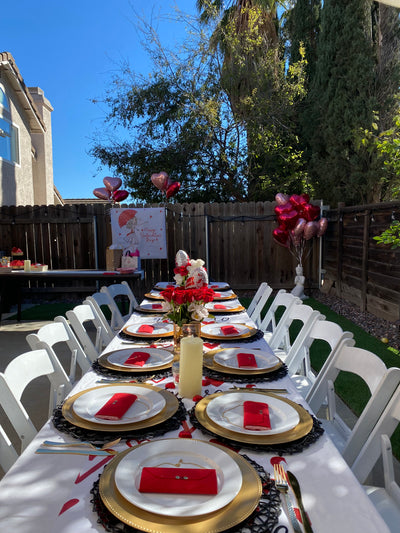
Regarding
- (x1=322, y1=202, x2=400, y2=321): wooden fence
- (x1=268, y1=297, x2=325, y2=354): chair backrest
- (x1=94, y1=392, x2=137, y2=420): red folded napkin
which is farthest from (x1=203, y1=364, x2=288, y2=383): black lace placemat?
(x1=322, y1=202, x2=400, y2=321): wooden fence

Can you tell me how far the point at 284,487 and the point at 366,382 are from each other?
846 millimetres

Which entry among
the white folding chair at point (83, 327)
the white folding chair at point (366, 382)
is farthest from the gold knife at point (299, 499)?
the white folding chair at point (83, 327)

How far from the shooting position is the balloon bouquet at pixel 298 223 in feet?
21.4

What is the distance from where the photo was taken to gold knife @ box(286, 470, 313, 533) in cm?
76

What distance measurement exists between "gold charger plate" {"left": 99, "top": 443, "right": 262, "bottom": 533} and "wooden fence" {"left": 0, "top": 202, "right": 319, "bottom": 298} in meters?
6.55

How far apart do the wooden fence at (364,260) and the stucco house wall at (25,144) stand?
6.47m

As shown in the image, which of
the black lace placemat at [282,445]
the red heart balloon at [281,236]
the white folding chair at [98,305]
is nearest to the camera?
the black lace placemat at [282,445]

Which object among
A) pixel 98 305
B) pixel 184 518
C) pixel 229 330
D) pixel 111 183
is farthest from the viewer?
pixel 111 183

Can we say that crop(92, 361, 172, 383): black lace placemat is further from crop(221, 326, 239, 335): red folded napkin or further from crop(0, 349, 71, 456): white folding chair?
crop(221, 326, 239, 335): red folded napkin

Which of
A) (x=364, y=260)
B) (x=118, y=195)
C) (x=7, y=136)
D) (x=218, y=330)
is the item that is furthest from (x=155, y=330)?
(x=7, y=136)

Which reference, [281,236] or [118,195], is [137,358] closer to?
[281,236]

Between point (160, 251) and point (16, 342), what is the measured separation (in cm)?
314

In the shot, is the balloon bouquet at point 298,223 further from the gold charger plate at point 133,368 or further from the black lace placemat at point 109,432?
the black lace placemat at point 109,432

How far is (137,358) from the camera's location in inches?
68.9
